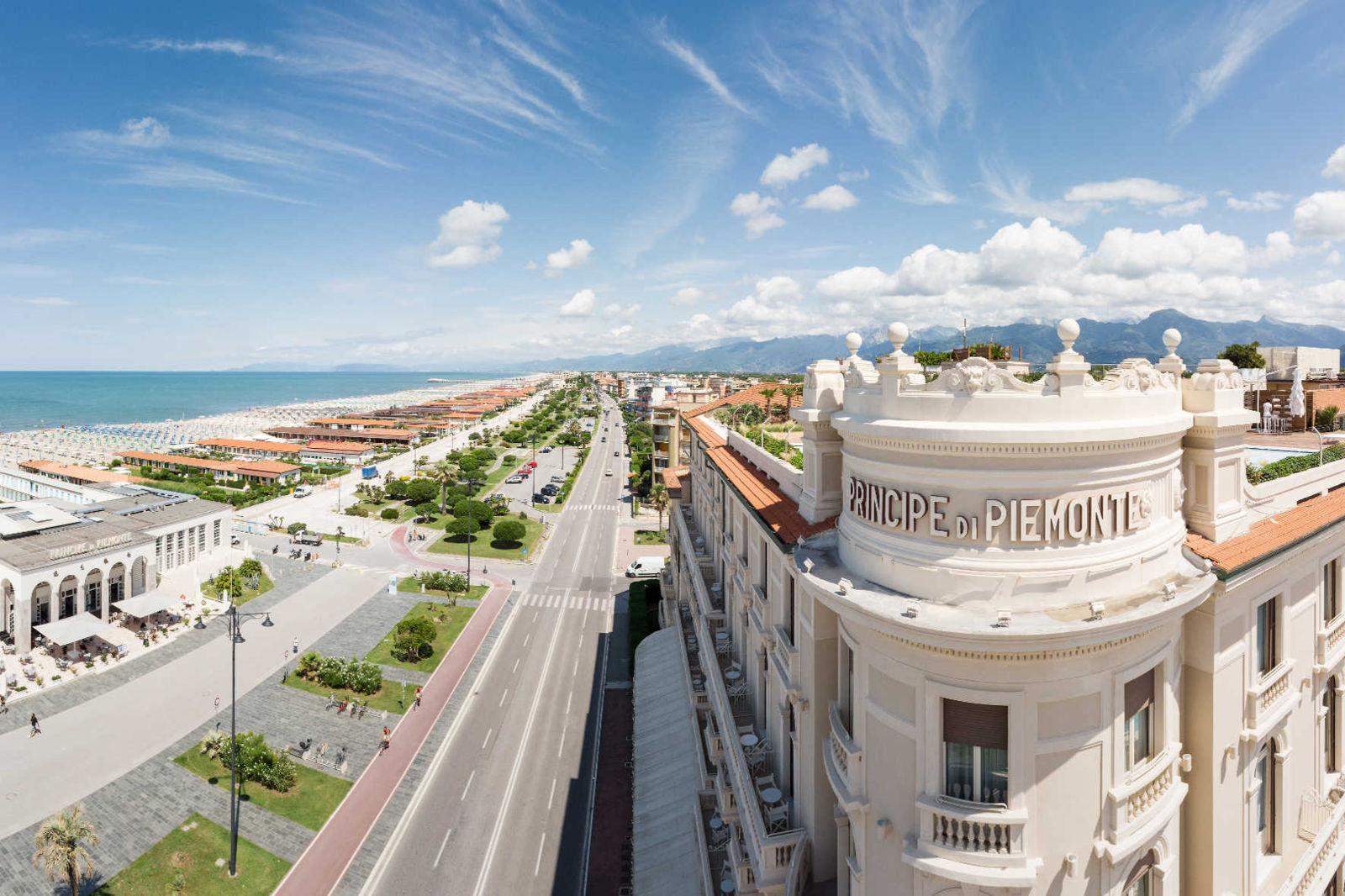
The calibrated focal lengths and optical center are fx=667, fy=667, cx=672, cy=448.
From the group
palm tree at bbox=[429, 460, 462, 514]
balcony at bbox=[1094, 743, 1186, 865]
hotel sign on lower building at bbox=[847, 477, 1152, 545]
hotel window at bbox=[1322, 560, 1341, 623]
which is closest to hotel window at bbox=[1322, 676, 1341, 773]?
hotel window at bbox=[1322, 560, 1341, 623]

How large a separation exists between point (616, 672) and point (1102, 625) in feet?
149

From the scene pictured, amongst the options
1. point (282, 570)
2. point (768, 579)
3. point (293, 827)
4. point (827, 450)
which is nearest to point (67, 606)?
point (282, 570)

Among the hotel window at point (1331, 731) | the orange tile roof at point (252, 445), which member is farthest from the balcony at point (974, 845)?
the orange tile roof at point (252, 445)

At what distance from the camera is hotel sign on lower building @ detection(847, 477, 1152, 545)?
1170 cm

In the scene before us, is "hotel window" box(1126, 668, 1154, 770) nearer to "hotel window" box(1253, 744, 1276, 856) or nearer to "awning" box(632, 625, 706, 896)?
"hotel window" box(1253, 744, 1276, 856)

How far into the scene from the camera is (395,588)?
224 ft

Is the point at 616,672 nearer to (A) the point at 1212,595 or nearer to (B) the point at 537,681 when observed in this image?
(B) the point at 537,681

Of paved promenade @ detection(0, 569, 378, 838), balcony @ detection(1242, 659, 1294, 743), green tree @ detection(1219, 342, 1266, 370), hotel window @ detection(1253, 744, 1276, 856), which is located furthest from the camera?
green tree @ detection(1219, 342, 1266, 370)

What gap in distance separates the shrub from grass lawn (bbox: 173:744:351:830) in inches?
1784

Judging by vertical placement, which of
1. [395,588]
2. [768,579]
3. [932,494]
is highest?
[932,494]

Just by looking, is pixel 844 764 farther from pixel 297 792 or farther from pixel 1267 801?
pixel 297 792

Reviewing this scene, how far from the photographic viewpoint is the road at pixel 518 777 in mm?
31797

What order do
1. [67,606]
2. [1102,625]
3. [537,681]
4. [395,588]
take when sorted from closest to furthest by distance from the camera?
[1102,625], [537,681], [67,606], [395,588]

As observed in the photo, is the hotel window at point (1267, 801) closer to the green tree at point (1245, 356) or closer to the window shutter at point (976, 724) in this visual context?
the window shutter at point (976, 724)
